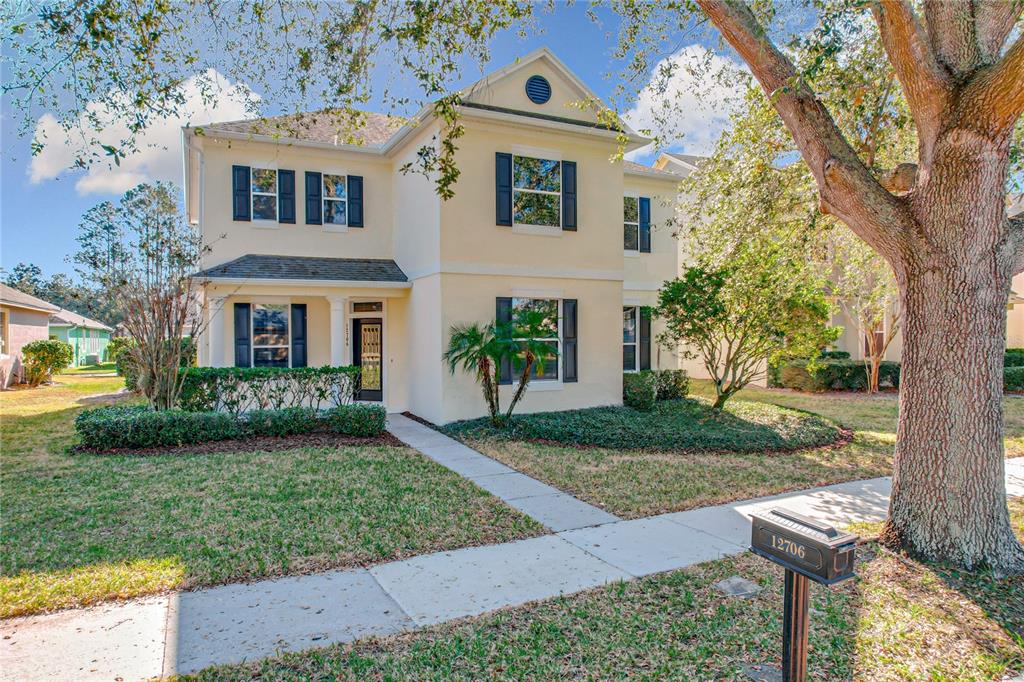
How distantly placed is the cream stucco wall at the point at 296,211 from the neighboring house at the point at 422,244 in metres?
0.03

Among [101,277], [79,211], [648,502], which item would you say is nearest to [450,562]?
[648,502]

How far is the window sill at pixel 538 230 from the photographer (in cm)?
1197

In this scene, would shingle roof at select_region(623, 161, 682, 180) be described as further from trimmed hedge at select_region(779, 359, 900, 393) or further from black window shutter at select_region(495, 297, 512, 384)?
trimmed hedge at select_region(779, 359, 900, 393)

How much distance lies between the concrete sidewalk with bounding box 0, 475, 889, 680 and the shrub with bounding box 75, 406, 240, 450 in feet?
19.2

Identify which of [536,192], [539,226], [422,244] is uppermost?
[536,192]

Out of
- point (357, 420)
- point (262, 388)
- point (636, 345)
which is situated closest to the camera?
point (357, 420)

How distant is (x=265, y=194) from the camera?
42.7 ft

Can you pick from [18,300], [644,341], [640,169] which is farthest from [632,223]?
[18,300]

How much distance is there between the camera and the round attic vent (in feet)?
38.8

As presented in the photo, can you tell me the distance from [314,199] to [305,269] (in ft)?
6.15

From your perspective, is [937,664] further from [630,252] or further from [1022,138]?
[630,252]

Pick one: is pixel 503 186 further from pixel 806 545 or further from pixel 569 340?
pixel 806 545

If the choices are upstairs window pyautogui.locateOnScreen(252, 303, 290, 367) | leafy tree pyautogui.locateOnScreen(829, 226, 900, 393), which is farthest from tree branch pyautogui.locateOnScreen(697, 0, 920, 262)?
leafy tree pyautogui.locateOnScreen(829, 226, 900, 393)

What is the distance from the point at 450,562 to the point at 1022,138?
9.11m
